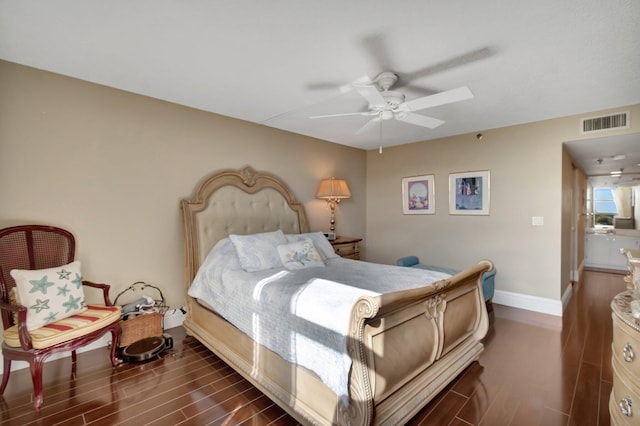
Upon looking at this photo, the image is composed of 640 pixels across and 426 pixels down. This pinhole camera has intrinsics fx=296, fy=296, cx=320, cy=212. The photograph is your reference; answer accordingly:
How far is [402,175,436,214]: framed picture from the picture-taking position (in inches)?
195

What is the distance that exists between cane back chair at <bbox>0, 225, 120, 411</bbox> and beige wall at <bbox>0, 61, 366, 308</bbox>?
139 millimetres

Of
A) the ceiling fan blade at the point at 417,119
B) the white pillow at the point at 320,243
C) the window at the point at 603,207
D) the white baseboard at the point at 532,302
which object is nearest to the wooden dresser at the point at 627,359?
the ceiling fan blade at the point at 417,119

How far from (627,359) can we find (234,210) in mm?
3461

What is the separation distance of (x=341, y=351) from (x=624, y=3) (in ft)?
8.18

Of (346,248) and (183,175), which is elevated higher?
(183,175)

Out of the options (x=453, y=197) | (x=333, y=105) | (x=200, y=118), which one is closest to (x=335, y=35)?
(x=333, y=105)

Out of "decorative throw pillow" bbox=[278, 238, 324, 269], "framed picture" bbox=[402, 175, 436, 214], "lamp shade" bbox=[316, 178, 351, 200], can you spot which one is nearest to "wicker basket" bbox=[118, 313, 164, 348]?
"decorative throw pillow" bbox=[278, 238, 324, 269]

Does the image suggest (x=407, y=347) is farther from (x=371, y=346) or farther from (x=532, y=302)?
(x=532, y=302)

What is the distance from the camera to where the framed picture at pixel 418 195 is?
496 cm

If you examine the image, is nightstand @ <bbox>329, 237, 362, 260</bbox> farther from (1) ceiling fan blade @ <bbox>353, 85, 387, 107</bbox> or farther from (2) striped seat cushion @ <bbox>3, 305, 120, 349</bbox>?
(2) striped seat cushion @ <bbox>3, 305, 120, 349</bbox>

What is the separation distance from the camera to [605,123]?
11.3 feet

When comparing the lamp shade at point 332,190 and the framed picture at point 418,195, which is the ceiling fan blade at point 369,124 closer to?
the lamp shade at point 332,190

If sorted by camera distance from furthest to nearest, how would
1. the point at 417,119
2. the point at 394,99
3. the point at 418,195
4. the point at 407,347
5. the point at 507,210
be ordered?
1. the point at 418,195
2. the point at 507,210
3. the point at 417,119
4. the point at 394,99
5. the point at 407,347

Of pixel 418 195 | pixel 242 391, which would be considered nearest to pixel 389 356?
pixel 242 391
